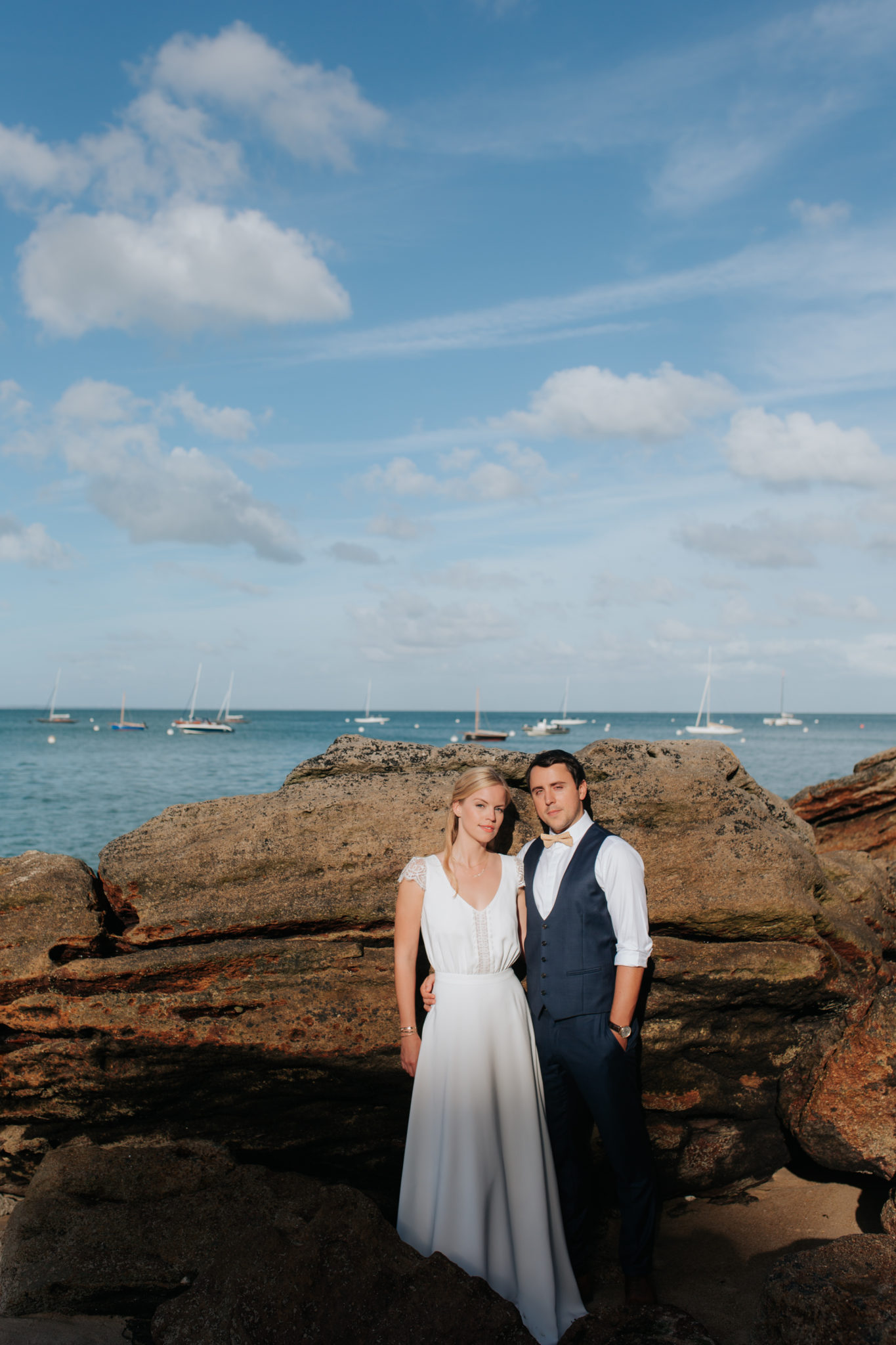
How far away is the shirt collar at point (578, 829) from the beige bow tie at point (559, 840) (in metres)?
0.02

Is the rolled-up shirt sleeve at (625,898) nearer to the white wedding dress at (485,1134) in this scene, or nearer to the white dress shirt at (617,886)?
the white dress shirt at (617,886)

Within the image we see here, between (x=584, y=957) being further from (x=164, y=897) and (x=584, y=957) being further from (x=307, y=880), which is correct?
(x=164, y=897)

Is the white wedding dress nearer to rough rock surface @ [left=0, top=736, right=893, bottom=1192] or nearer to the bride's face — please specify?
the bride's face

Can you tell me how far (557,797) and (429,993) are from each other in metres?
1.38

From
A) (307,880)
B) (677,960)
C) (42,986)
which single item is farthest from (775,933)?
(42,986)

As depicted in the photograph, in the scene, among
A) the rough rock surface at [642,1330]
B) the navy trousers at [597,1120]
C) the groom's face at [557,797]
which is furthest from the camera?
the groom's face at [557,797]

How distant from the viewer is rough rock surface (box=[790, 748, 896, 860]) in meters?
9.30

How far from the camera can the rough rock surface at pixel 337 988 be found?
543cm

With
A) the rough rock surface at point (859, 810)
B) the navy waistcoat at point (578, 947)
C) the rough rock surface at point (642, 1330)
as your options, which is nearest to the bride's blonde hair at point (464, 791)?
the navy waistcoat at point (578, 947)

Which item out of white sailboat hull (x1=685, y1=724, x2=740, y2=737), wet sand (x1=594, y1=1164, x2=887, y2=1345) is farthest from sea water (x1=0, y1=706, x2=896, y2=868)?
wet sand (x1=594, y1=1164, x2=887, y2=1345)

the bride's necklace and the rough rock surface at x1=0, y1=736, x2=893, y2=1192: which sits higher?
the bride's necklace

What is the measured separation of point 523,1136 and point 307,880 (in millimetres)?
2099

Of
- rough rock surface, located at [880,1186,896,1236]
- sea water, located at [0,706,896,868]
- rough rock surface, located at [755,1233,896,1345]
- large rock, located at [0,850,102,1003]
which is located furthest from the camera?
sea water, located at [0,706,896,868]

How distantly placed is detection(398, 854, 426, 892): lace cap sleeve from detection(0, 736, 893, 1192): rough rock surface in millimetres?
846
